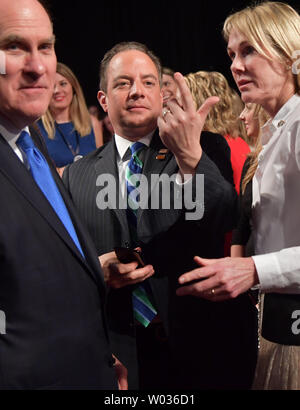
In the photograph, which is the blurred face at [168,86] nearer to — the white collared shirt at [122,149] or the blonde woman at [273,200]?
the white collared shirt at [122,149]

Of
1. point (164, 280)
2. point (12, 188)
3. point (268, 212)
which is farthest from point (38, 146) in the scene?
point (268, 212)

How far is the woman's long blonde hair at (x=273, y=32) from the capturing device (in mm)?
1440

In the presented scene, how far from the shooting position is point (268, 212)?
56.1 inches

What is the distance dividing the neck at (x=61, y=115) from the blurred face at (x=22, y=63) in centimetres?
254

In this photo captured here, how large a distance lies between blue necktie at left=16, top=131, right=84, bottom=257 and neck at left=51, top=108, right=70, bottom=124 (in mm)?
2515

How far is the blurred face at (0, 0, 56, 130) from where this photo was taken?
1107mm

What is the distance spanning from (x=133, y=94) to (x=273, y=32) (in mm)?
554

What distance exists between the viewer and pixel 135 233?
1.63 m

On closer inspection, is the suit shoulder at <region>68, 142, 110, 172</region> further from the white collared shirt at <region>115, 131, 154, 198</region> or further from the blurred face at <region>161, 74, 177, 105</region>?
the blurred face at <region>161, 74, 177, 105</region>

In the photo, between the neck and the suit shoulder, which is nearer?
the suit shoulder

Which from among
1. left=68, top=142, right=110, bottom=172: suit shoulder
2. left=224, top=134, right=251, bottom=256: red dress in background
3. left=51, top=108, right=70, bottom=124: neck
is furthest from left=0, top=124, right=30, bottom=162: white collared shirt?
left=51, top=108, right=70, bottom=124: neck

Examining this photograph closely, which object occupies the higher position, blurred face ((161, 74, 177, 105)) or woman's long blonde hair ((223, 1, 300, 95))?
blurred face ((161, 74, 177, 105))

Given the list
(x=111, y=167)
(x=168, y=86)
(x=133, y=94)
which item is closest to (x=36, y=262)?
(x=111, y=167)

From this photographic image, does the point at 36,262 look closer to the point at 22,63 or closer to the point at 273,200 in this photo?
the point at 22,63
